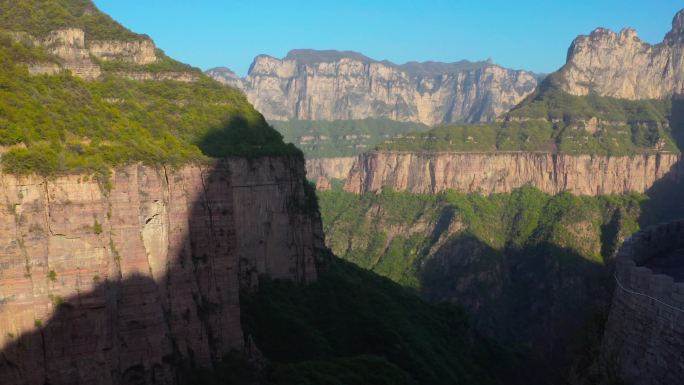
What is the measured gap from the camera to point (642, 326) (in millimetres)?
20234

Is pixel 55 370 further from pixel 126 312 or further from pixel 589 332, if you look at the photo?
pixel 589 332

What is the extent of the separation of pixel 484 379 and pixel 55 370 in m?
57.4

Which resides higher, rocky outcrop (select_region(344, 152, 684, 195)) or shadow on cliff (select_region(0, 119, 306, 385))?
shadow on cliff (select_region(0, 119, 306, 385))

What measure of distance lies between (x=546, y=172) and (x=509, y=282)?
44750 mm

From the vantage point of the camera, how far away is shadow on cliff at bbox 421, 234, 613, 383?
138250 mm

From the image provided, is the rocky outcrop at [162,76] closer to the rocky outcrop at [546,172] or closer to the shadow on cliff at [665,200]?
the shadow on cliff at [665,200]

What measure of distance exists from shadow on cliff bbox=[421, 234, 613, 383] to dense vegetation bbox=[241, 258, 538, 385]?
3729 centimetres

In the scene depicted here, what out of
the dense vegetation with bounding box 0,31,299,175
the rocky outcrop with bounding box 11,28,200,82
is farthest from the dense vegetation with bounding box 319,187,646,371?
the dense vegetation with bounding box 0,31,299,175

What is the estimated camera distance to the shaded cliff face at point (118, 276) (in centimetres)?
3186

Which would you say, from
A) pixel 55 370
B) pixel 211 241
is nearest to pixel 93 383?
pixel 55 370

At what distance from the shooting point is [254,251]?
212 feet

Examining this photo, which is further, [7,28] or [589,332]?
[7,28]

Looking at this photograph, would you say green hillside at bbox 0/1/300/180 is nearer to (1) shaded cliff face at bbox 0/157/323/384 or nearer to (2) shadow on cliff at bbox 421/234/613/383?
(1) shaded cliff face at bbox 0/157/323/384

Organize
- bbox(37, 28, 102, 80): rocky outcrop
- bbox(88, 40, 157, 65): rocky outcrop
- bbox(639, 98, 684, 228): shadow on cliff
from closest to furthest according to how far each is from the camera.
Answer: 1. bbox(37, 28, 102, 80): rocky outcrop
2. bbox(88, 40, 157, 65): rocky outcrop
3. bbox(639, 98, 684, 228): shadow on cliff
